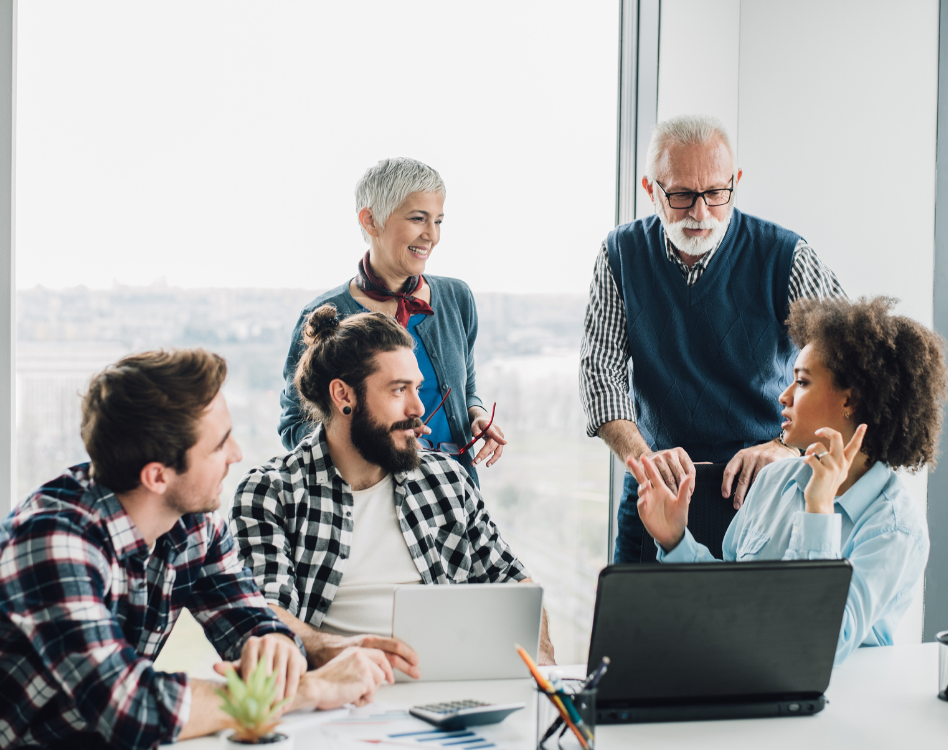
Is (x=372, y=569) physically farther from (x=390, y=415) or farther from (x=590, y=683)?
(x=590, y=683)

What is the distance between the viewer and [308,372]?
216 centimetres

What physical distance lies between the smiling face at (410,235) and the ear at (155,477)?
117cm

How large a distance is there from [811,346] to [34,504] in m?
1.62

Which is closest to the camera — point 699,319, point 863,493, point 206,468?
point 206,468

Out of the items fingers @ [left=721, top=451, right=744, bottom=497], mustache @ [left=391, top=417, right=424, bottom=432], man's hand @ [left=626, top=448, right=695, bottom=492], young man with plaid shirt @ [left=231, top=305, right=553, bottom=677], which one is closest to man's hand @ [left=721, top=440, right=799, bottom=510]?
fingers @ [left=721, top=451, right=744, bottom=497]

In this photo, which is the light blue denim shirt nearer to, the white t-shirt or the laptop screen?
the laptop screen

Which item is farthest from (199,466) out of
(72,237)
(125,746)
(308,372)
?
(72,237)

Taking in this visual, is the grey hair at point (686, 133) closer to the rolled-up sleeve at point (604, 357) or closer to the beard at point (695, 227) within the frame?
the beard at point (695, 227)

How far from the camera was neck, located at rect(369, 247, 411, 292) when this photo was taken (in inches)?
96.5

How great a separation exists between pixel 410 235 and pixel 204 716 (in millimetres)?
1500

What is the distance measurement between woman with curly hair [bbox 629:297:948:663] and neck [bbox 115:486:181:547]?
98 cm

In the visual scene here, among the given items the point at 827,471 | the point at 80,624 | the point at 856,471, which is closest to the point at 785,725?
the point at 827,471

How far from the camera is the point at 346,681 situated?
1.28 meters

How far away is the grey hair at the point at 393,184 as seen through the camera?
2.39 metres
